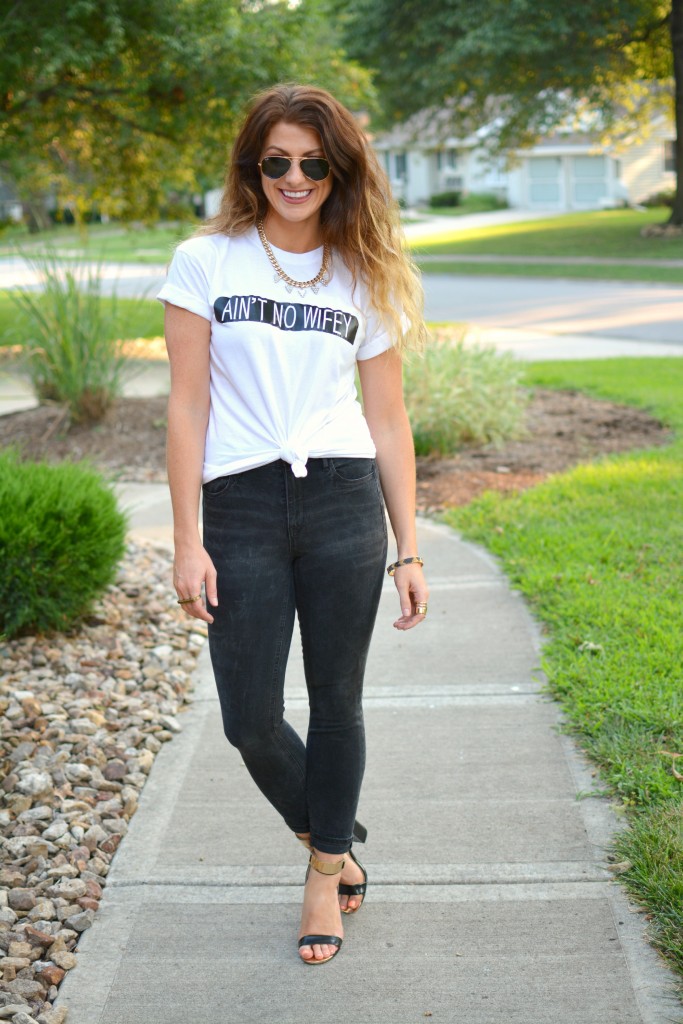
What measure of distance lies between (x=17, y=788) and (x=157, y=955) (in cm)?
94

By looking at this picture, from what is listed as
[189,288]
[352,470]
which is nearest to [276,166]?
[189,288]

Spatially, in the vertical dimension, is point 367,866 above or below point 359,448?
below

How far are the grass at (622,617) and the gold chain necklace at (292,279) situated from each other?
1.62m

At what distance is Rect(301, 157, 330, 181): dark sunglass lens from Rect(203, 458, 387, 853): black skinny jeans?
0.61m

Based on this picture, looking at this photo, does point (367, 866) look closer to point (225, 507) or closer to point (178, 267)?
point (225, 507)

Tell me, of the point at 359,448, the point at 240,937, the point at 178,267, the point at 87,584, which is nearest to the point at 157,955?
the point at 240,937

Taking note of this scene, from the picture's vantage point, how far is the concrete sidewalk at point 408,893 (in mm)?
2428

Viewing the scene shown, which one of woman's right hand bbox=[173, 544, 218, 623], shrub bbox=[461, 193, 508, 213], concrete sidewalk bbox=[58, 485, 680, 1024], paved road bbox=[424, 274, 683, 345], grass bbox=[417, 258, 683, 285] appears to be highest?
shrub bbox=[461, 193, 508, 213]

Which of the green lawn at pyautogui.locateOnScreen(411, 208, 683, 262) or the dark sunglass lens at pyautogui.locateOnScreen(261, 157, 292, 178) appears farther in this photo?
the green lawn at pyautogui.locateOnScreen(411, 208, 683, 262)

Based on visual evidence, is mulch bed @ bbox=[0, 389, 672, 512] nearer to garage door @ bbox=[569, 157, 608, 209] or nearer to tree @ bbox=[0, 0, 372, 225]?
tree @ bbox=[0, 0, 372, 225]

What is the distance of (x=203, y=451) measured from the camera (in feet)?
7.91

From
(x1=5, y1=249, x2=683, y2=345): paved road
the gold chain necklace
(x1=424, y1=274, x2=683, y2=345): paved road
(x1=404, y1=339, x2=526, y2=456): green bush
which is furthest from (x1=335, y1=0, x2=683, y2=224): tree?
the gold chain necklace

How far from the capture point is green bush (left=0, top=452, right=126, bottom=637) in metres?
4.21

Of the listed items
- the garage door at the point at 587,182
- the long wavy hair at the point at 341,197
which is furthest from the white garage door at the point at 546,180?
the long wavy hair at the point at 341,197
